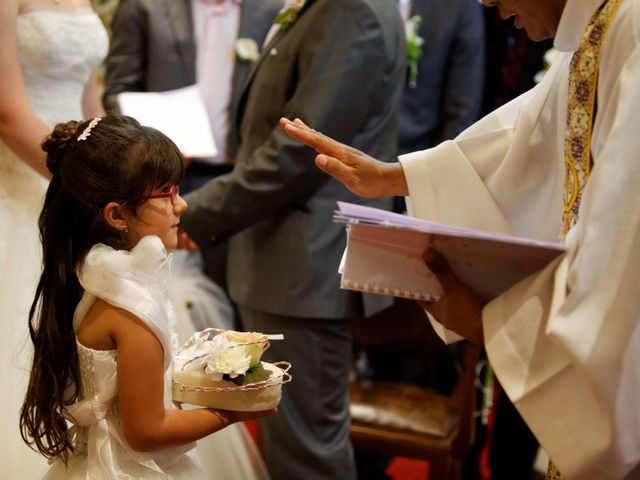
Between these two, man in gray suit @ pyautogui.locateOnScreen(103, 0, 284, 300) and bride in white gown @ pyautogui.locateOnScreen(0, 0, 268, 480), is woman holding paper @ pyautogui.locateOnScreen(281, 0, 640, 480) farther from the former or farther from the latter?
man in gray suit @ pyautogui.locateOnScreen(103, 0, 284, 300)

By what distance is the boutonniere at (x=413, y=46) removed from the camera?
4.14 meters

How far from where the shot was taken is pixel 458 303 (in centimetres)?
174

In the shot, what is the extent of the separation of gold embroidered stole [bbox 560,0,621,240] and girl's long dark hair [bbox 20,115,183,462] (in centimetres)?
74

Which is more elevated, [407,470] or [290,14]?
[290,14]

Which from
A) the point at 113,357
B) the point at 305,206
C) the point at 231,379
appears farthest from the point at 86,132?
the point at 305,206

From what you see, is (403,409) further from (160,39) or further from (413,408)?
(160,39)

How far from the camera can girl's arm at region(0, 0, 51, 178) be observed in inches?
104

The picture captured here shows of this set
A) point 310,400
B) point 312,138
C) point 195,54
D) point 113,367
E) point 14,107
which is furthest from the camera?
point 195,54

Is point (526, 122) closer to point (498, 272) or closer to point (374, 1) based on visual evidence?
point (498, 272)

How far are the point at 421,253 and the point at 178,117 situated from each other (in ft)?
6.07

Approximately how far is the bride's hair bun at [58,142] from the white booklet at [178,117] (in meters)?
1.42

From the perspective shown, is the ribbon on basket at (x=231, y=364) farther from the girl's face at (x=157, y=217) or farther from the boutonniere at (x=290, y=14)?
the boutonniere at (x=290, y=14)

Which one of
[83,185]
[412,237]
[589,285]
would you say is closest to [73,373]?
[83,185]

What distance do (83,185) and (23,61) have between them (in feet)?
3.64
